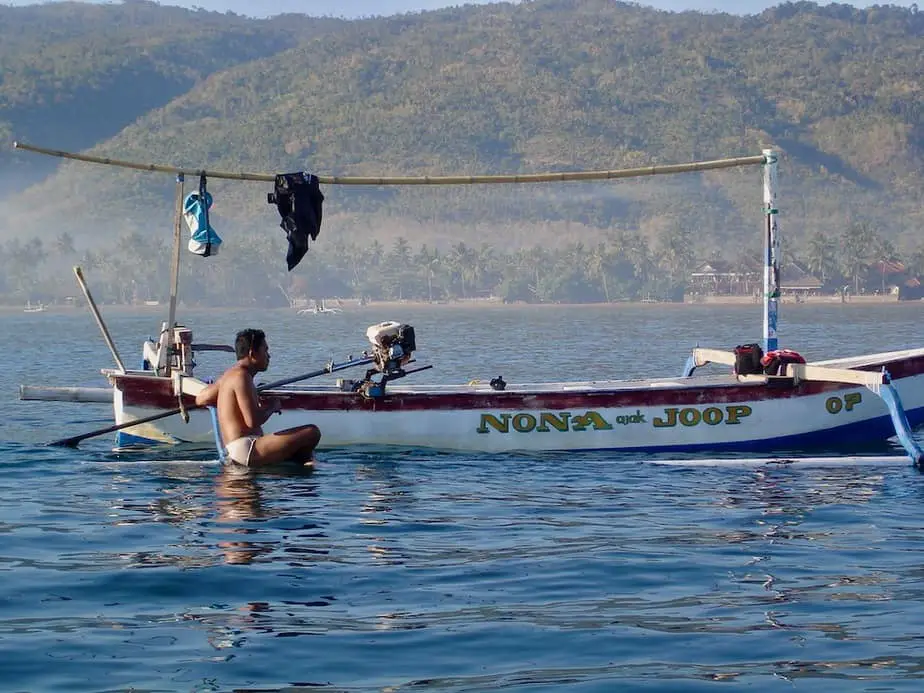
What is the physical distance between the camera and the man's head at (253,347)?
1452 centimetres

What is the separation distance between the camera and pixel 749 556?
36.1 ft

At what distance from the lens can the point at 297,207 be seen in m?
17.4

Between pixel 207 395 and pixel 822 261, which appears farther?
pixel 822 261

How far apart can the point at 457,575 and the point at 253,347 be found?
4908 mm

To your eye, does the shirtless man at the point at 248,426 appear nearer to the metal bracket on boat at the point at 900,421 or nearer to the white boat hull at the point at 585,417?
the white boat hull at the point at 585,417

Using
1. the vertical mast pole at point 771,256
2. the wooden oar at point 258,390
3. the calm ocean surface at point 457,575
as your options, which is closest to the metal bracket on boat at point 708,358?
the vertical mast pole at point 771,256

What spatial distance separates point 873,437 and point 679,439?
8.20 feet

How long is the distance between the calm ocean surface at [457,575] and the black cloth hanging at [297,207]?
2.56 meters

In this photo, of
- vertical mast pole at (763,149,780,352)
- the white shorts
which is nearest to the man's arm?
the white shorts

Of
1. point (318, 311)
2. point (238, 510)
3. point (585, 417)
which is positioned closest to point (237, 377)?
point (238, 510)

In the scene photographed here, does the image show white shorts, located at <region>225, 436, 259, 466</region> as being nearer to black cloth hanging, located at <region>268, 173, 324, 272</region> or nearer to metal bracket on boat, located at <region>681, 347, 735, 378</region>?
black cloth hanging, located at <region>268, 173, 324, 272</region>

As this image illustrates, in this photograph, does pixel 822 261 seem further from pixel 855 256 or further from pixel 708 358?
pixel 708 358

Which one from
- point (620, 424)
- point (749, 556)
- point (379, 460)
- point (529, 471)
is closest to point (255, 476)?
point (379, 460)

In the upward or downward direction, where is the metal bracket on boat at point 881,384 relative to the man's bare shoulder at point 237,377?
downward
